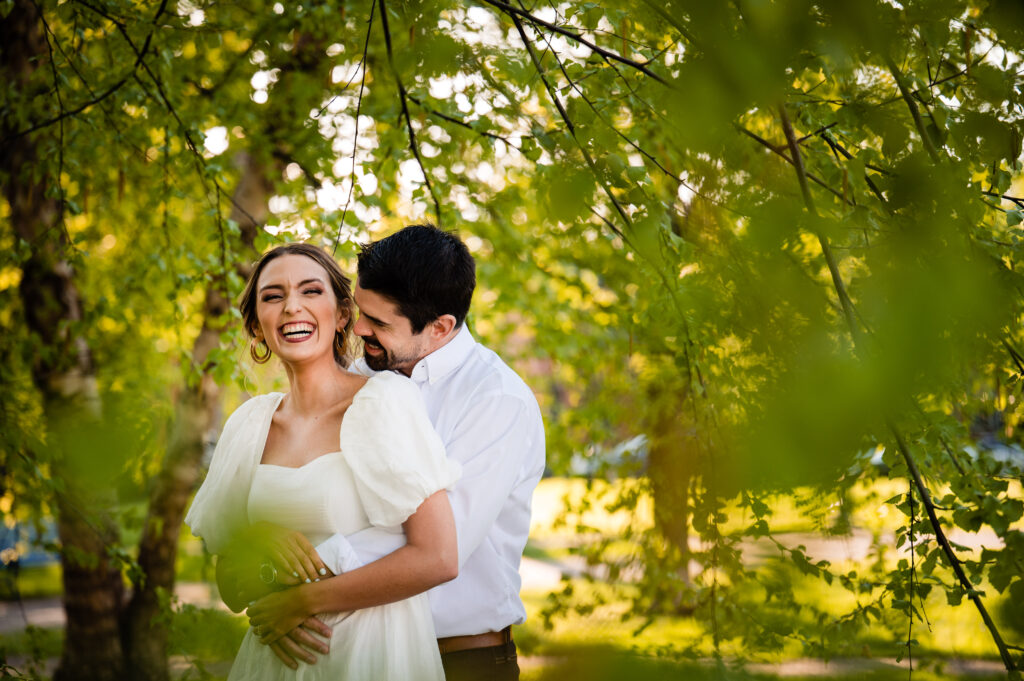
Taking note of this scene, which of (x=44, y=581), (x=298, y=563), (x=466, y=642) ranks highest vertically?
(x=298, y=563)

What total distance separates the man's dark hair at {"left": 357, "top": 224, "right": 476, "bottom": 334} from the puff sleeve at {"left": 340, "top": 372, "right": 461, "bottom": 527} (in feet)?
1.01

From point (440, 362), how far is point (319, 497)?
1.74ft

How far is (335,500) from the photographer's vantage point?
1.79 m

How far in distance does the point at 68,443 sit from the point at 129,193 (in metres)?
5.16

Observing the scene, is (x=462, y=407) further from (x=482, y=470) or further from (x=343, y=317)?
(x=343, y=317)

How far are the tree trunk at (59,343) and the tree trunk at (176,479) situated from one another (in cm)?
15

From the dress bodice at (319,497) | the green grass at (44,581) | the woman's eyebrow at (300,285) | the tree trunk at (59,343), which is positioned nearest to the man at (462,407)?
the woman's eyebrow at (300,285)

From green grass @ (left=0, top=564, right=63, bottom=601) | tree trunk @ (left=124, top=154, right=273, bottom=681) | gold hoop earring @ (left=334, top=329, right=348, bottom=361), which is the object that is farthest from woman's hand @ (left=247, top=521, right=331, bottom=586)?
green grass @ (left=0, top=564, right=63, bottom=601)

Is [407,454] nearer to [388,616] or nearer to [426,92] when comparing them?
[388,616]

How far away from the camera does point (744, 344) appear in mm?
878

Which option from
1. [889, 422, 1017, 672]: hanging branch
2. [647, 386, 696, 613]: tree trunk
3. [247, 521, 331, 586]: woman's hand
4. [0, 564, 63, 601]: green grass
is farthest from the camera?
[0, 564, 63, 601]: green grass

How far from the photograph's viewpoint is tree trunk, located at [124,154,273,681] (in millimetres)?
5195

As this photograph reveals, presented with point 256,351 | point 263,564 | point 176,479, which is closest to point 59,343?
point 176,479

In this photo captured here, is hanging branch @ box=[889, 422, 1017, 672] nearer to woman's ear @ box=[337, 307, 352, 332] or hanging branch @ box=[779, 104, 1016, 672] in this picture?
hanging branch @ box=[779, 104, 1016, 672]
